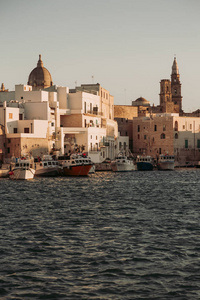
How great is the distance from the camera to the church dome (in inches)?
4230

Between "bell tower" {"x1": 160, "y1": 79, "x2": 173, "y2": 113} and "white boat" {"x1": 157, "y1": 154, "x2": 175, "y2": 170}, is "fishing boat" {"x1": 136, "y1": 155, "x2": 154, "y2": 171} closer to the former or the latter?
"white boat" {"x1": 157, "y1": 154, "x2": 175, "y2": 170}

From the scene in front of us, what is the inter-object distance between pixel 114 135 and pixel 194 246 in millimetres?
85625

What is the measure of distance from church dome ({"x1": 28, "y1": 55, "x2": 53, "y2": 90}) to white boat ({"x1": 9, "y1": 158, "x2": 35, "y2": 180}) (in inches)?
1832

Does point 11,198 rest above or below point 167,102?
below

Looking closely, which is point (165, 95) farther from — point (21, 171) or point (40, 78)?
point (21, 171)

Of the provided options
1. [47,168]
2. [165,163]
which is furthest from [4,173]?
[165,163]

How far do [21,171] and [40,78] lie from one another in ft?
164

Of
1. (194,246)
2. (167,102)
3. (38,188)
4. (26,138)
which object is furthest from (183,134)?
(194,246)

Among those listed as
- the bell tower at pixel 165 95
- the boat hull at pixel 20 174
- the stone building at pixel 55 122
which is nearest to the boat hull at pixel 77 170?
the boat hull at pixel 20 174

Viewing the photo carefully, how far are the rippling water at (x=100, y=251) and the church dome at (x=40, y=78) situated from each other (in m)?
75.6

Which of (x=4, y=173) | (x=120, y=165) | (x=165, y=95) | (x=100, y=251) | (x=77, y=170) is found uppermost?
(x=165, y=95)

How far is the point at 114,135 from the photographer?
10525cm

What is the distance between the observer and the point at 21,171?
61.0m

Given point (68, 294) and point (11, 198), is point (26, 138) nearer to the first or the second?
point (11, 198)
